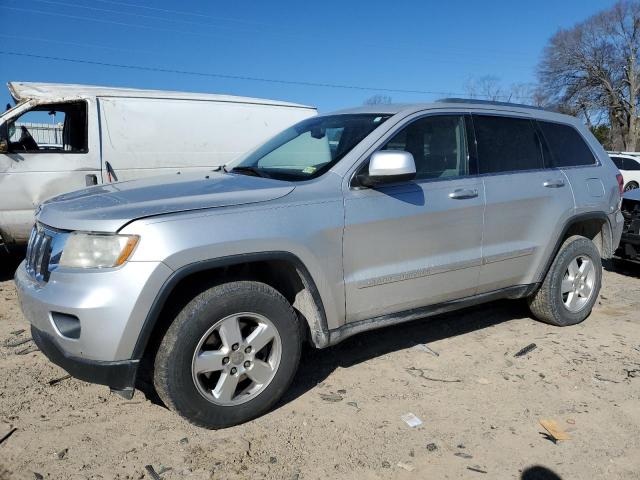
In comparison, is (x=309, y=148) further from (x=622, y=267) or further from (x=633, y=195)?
(x=622, y=267)

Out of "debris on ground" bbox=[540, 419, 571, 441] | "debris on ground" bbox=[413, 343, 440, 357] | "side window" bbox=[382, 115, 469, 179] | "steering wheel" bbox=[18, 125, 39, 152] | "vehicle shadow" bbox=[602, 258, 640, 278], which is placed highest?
"steering wheel" bbox=[18, 125, 39, 152]

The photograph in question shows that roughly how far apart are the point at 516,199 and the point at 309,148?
160cm

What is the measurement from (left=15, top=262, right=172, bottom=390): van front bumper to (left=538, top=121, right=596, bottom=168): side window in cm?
342

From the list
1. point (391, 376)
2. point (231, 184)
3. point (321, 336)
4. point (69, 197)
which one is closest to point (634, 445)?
point (391, 376)

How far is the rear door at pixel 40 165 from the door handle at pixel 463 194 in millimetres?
4534

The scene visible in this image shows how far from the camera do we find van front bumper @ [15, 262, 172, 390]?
8.38ft

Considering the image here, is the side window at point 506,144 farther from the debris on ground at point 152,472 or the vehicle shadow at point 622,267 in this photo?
the vehicle shadow at point 622,267

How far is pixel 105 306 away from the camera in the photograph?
2545 millimetres

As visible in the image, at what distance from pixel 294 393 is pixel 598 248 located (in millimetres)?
3235

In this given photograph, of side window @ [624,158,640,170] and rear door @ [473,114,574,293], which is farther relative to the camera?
side window @ [624,158,640,170]

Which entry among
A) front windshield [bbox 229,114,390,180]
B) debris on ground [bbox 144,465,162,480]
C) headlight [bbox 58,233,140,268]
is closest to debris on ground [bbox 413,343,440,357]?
front windshield [bbox 229,114,390,180]

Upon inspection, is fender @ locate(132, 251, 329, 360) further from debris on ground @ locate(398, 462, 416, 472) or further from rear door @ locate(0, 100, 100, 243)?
rear door @ locate(0, 100, 100, 243)

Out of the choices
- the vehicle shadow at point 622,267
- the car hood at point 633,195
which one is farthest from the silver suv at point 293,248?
the vehicle shadow at point 622,267

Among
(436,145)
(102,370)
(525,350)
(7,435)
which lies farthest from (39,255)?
(525,350)
